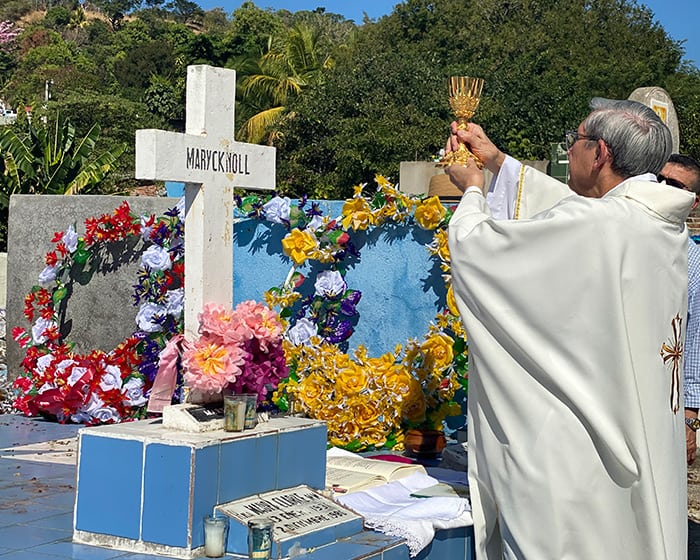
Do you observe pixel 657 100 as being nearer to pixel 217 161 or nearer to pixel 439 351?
pixel 439 351

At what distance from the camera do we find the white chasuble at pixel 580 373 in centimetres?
357

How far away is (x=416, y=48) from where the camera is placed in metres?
37.4

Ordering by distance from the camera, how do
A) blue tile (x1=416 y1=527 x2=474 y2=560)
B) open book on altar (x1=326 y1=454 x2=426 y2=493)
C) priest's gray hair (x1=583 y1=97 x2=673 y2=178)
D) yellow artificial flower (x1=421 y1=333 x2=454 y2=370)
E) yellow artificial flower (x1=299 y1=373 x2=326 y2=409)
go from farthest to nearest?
yellow artificial flower (x1=299 y1=373 x2=326 y2=409) < yellow artificial flower (x1=421 y1=333 x2=454 y2=370) < open book on altar (x1=326 y1=454 x2=426 y2=493) < blue tile (x1=416 y1=527 x2=474 y2=560) < priest's gray hair (x1=583 y1=97 x2=673 y2=178)

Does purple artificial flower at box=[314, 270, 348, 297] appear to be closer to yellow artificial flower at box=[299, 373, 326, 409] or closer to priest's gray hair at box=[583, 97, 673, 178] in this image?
yellow artificial flower at box=[299, 373, 326, 409]

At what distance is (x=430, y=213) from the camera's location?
6875 millimetres

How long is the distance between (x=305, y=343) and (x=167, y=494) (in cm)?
292

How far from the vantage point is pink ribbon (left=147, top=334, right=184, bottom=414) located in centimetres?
509

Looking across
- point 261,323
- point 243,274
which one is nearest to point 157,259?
point 243,274

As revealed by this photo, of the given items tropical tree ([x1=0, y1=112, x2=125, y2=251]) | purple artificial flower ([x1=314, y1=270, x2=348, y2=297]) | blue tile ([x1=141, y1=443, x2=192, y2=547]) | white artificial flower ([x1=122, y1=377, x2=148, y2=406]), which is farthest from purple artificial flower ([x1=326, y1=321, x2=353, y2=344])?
tropical tree ([x1=0, y1=112, x2=125, y2=251])

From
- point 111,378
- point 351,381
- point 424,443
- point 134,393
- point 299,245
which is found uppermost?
point 299,245

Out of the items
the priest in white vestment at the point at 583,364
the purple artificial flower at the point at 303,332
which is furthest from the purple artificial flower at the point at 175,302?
the priest in white vestment at the point at 583,364

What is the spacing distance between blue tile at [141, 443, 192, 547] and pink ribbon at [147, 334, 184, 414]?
31.7 inches

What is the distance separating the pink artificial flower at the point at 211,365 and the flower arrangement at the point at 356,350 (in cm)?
223

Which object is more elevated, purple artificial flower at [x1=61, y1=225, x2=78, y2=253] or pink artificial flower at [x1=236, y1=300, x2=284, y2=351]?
purple artificial flower at [x1=61, y1=225, x2=78, y2=253]
